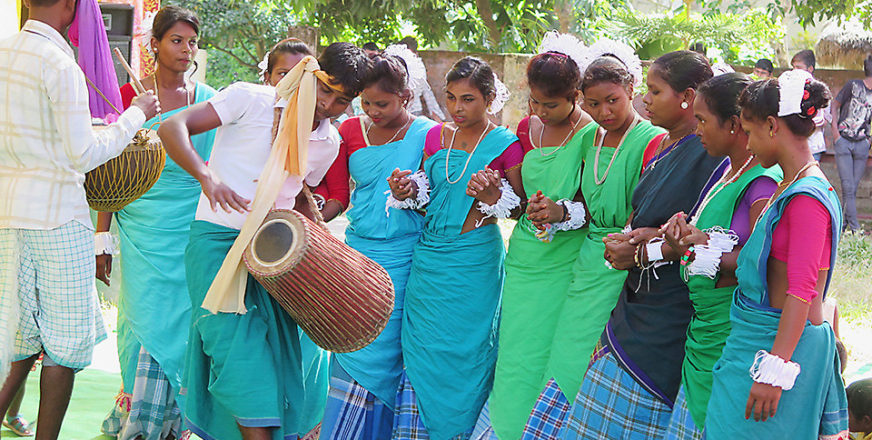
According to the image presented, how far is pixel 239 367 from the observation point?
3.53 m

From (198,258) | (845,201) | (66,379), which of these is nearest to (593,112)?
(198,258)

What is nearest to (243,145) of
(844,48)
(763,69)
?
(763,69)

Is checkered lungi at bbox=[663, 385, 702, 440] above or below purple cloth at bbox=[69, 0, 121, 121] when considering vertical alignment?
below

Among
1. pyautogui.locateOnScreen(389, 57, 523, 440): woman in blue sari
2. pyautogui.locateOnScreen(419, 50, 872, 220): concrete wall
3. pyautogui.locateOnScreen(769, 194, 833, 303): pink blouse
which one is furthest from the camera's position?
pyautogui.locateOnScreen(419, 50, 872, 220): concrete wall

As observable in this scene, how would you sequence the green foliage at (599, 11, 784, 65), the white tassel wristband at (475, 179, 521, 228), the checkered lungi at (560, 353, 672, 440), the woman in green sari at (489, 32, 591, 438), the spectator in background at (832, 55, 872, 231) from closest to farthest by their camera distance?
the checkered lungi at (560, 353, 672, 440) → the woman in green sari at (489, 32, 591, 438) → the white tassel wristband at (475, 179, 521, 228) → the spectator in background at (832, 55, 872, 231) → the green foliage at (599, 11, 784, 65)

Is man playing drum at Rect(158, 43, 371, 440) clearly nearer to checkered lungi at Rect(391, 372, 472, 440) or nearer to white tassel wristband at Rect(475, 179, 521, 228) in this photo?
checkered lungi at Rect(391, 372, 472, 440)

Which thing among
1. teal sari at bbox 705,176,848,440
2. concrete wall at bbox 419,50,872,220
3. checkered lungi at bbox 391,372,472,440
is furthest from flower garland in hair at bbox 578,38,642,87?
concrete wall at bbox 419,50,872,220

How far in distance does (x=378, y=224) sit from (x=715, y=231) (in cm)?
179

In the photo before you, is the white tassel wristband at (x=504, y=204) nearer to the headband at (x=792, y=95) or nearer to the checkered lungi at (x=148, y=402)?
the headband at (x=792, y=95)

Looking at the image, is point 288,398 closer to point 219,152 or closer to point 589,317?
point 219,152

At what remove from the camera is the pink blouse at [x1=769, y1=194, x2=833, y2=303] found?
105 inches

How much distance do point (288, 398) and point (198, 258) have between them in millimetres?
691

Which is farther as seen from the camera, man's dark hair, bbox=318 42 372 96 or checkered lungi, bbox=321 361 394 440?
checkered lungi, bbox=321 361 394 440

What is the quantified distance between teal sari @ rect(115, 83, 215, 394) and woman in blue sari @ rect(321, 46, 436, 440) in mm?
729
